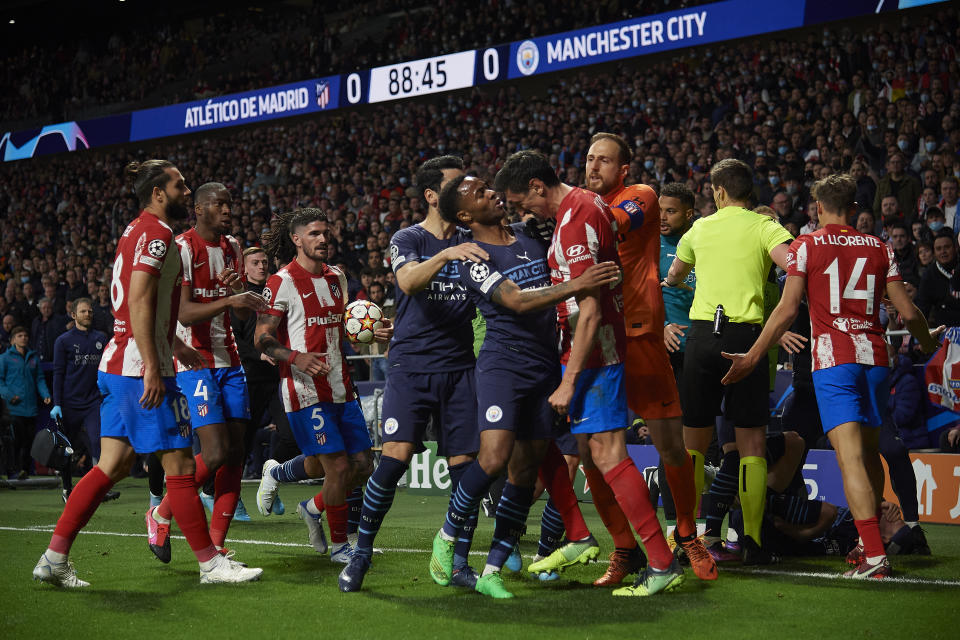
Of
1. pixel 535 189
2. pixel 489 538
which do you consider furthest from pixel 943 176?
pixel 535 189

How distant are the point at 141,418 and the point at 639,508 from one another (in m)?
2.61

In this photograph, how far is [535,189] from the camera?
5.16 metres

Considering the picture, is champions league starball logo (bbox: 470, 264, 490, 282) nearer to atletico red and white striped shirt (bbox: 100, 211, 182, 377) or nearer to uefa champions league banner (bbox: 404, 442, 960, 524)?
atletico red and white striped shirt (bbox: 100, 211, 182, 377)

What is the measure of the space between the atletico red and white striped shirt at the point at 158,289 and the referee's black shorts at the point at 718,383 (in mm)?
2951

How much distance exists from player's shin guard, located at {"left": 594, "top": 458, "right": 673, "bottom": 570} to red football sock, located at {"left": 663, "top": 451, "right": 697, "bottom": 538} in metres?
0.53

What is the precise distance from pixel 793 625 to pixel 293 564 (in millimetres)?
3241

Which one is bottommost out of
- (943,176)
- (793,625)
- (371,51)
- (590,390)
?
(793,625)

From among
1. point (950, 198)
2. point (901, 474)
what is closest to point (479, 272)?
point (901, 474)

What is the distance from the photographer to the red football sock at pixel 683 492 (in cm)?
544

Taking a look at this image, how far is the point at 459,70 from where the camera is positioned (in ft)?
74.0

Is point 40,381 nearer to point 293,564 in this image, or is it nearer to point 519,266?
point 293,564

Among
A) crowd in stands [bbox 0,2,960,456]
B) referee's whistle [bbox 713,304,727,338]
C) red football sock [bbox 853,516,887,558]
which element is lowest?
red football sock [bbox 853,516,887,558]

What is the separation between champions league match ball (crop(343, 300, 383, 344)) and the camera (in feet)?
22.6

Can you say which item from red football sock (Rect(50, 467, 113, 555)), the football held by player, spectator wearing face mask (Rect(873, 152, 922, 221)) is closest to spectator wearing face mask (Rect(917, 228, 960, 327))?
spectator wearing face mask (Rect(873, 152, 922, 221))
